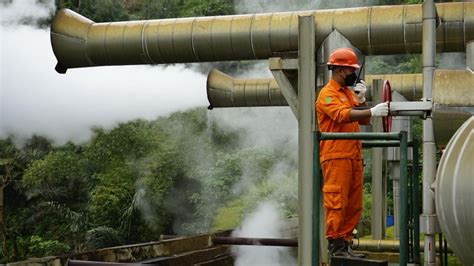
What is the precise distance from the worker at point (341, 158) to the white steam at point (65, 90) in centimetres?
625

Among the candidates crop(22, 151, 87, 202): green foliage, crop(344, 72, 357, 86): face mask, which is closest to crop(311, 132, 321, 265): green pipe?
crop(344, 72, 357, 86): face mask

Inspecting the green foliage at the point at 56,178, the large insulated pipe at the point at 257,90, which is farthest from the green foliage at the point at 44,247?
the large insulated pipe at the point at 257,90

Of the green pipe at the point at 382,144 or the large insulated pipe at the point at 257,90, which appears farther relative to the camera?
the large insulated pipe at the point at 257,90

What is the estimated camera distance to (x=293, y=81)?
6.69 metres

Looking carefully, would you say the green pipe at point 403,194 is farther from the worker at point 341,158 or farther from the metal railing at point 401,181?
the worker at point 341,158

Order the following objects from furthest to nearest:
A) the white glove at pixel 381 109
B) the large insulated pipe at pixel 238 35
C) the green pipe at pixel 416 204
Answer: the large insulated pipe at pixel 238 35 → the green pipe at pixel 416 204 → the white glove at pixel 381 109

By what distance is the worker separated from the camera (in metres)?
4.02

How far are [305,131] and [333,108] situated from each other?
1946mm

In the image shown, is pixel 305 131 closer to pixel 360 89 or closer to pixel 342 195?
pixel 360 89

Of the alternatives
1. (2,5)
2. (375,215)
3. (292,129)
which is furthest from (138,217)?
(375,215)

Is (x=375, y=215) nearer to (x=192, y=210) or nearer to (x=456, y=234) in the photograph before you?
(x=456, y=234)

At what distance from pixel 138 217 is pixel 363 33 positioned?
1133 centimetres

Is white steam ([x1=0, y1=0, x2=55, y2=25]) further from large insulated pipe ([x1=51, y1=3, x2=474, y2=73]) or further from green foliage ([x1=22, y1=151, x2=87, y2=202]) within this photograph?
green foliage ([x1=22, y1=151, x2=87, y2=202])

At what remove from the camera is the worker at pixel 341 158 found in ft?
13.2
